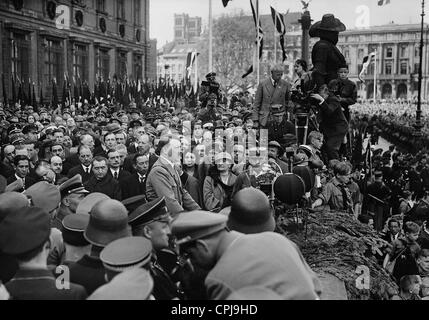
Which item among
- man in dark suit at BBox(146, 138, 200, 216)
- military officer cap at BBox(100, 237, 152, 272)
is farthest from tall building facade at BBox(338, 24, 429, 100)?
military officer cap at BBox(100, 237, 152, 272)

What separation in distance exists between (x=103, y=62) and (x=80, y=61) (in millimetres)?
2563

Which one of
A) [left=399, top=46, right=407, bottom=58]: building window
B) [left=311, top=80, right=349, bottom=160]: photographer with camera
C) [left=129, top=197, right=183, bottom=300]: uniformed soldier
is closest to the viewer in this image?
[left=129, top=197, right=183, bottom=300]: uniformed soldier

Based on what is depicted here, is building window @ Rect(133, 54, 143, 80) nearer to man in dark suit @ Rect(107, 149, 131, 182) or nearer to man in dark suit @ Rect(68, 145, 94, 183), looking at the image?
man in dark suit @ Rect(68, 145, 94, 183)

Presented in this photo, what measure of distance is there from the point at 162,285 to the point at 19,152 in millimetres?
5621

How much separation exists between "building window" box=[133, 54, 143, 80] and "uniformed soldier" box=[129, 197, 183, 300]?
104 feet

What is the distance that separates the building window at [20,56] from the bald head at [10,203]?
19.9m

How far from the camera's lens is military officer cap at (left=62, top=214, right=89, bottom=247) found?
3.88m

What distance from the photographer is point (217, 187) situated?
6.50 meters

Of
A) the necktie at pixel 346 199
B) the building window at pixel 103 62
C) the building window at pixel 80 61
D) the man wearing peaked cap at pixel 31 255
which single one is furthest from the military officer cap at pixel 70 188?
the building window at pixel 103 62

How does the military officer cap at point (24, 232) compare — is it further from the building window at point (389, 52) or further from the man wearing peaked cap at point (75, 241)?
the building window at point (389, 52)

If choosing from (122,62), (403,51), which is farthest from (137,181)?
(403,51)

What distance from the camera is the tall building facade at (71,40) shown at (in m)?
23.0

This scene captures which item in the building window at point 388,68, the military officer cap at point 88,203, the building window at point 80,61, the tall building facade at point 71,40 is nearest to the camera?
the military officer cap at point 88,203

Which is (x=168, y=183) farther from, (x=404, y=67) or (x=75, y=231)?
(x=404, y=67)
